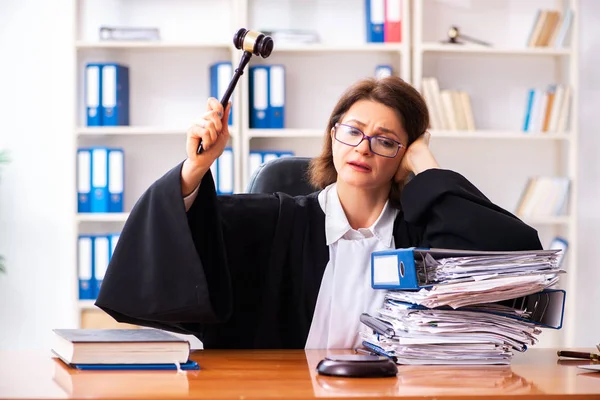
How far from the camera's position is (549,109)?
4.30 metres

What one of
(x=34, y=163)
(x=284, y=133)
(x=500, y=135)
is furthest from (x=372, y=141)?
(x=34, y=163)

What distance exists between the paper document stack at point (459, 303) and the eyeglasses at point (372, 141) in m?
0.52

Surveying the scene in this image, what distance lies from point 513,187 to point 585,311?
76 cm

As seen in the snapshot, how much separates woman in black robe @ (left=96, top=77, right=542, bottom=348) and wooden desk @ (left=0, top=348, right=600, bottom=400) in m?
0.19

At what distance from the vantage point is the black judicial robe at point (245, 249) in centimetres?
165

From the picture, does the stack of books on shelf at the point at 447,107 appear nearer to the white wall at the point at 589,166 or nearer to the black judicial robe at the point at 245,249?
the white wall at the point at 589,166

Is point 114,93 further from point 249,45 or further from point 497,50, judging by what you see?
point 249,45

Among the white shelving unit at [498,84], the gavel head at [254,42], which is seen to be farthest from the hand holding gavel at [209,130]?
the white shelving unit at [498,84]

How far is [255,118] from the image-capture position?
4.19 metres

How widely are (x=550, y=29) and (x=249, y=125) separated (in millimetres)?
1602

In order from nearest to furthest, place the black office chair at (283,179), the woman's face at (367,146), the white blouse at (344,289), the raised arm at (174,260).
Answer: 1. the raised arm at (174,260)
2. the white blouse at (344,289)
3. the woman's face at (367,146)
4. the black office chair at (283,179)

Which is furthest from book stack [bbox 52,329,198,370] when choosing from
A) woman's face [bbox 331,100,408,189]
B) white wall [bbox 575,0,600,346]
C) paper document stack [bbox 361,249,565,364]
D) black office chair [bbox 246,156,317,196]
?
white wall [bbox 575,0,600,346]

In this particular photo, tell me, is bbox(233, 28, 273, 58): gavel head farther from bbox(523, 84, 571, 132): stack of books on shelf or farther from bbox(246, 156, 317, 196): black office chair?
bbox(523, 84, 571, 132): stack of books on shelf

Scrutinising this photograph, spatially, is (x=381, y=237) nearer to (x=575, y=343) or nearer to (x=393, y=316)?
(x=393, y=316)
